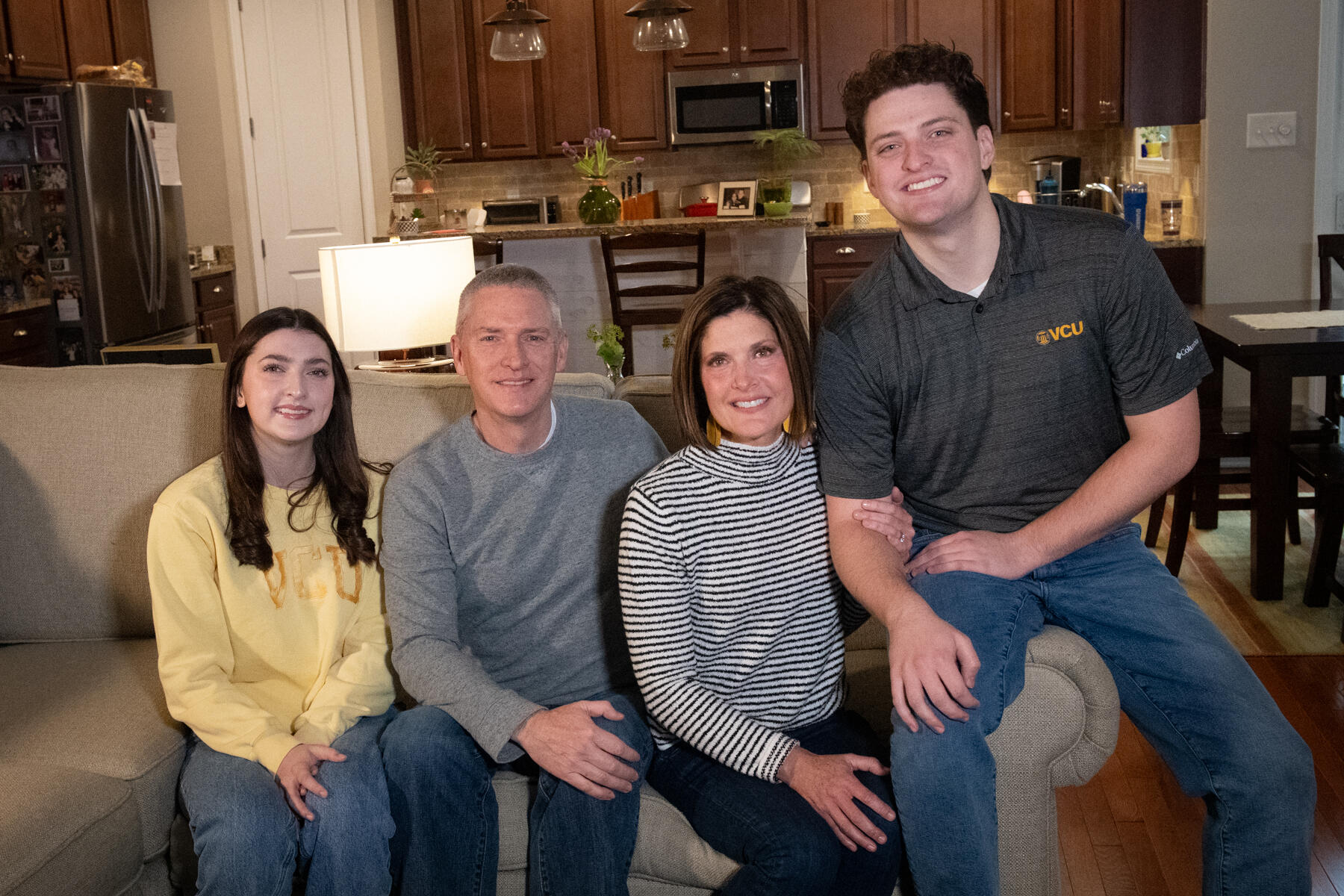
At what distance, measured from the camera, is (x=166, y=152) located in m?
5.55

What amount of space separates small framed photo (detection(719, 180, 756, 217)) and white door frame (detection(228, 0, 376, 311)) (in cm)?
193

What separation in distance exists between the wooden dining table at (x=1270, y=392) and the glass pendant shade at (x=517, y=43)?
116 inches

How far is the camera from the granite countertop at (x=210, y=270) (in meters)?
5.99

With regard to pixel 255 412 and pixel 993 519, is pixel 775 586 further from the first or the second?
pixel 255 412

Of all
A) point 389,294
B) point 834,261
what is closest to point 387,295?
point 389,294

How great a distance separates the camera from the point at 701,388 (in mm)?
1749

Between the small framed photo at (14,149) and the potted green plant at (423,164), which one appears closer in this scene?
the small framed photo at (14,149)

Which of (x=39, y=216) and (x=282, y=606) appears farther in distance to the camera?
(x=39, y=216)

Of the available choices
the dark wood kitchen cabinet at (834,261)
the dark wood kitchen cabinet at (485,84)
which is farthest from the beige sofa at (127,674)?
the dark wood kitchen cabinet at (485,84)

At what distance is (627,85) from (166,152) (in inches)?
95.5

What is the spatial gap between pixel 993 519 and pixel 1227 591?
6.88 feet

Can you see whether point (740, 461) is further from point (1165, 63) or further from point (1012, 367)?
point (1165, 63)

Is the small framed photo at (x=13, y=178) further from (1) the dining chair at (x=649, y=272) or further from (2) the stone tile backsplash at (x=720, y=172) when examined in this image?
(1) the dining chair at (x=649, y=272)

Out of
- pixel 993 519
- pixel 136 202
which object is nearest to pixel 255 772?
pixel 993 519
